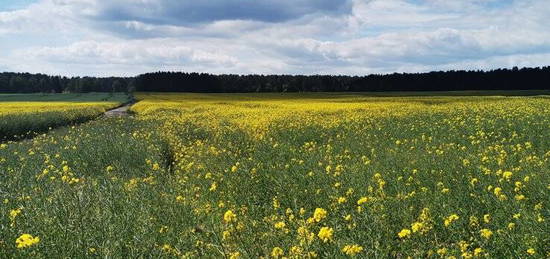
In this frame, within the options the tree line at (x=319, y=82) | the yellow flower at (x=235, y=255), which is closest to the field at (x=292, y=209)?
the yellow flower at (x=235, y=255)

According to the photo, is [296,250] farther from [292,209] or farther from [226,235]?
[292,209]

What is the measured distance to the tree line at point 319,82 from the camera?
7900 centimetres

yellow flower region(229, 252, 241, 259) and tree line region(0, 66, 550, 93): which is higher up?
tree line region(0, 66, 550, 93)

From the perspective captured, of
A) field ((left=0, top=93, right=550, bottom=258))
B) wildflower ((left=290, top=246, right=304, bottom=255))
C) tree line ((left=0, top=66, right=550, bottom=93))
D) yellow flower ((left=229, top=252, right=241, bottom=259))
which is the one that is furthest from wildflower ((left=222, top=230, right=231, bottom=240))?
tree line ((left=0, top=66, right=550, bottom=93))

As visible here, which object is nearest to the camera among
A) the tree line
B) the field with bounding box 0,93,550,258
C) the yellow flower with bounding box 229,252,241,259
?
the yellow flower with bounding box 229,252,241,259

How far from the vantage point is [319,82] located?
9081 centimetres

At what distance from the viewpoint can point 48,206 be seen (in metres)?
5.61

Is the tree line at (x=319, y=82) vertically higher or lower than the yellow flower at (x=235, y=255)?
higher

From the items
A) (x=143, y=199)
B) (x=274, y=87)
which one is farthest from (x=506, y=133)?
(x=274, y=87)

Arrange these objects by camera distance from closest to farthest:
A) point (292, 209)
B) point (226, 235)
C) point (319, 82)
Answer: point (226, 235)
point (292, 209)
point (319, 82)

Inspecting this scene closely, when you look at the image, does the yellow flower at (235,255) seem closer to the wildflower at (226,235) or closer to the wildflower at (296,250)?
the wildflower at (226,235)

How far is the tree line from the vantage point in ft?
259

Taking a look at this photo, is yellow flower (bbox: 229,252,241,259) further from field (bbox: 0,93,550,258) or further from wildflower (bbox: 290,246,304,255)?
wildflower (bbox: 290,246,304,255)

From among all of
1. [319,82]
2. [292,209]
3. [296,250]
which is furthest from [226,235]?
[319,82]
